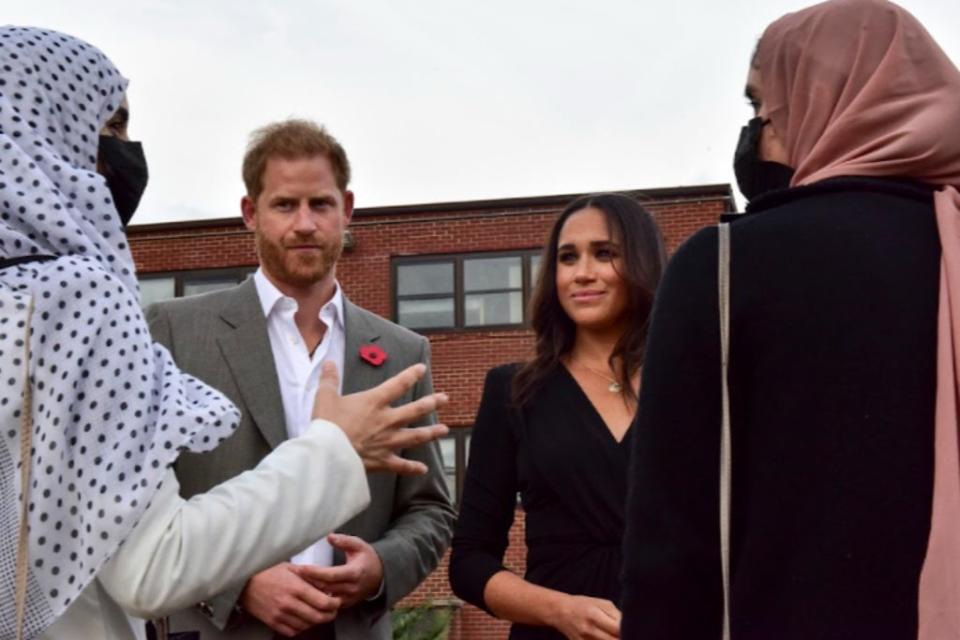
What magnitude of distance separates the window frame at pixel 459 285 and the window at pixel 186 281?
9.75 feet

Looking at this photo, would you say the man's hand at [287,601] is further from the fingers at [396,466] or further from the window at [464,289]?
the window at [464,289]

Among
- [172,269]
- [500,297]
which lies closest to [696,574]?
[500,297]

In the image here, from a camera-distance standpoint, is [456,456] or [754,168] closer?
[754,168]

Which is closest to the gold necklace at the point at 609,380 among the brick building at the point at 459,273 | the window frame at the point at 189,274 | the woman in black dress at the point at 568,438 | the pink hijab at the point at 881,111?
the woman in black dress at the point at 568,438

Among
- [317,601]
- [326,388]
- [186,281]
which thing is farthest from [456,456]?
[326,388]

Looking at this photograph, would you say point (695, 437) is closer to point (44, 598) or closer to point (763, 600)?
point (763, 600)

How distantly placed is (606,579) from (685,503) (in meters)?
1.53

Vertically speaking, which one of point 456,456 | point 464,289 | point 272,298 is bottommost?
point 456,456

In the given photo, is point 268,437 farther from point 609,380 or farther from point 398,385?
point 398,385

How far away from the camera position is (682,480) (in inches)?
92.3

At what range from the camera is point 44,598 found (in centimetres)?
213

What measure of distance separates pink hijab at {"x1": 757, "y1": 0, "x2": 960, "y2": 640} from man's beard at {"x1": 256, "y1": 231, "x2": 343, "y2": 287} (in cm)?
209

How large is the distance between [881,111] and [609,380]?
1943 mm

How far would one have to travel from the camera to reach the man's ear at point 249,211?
4.58 metres
